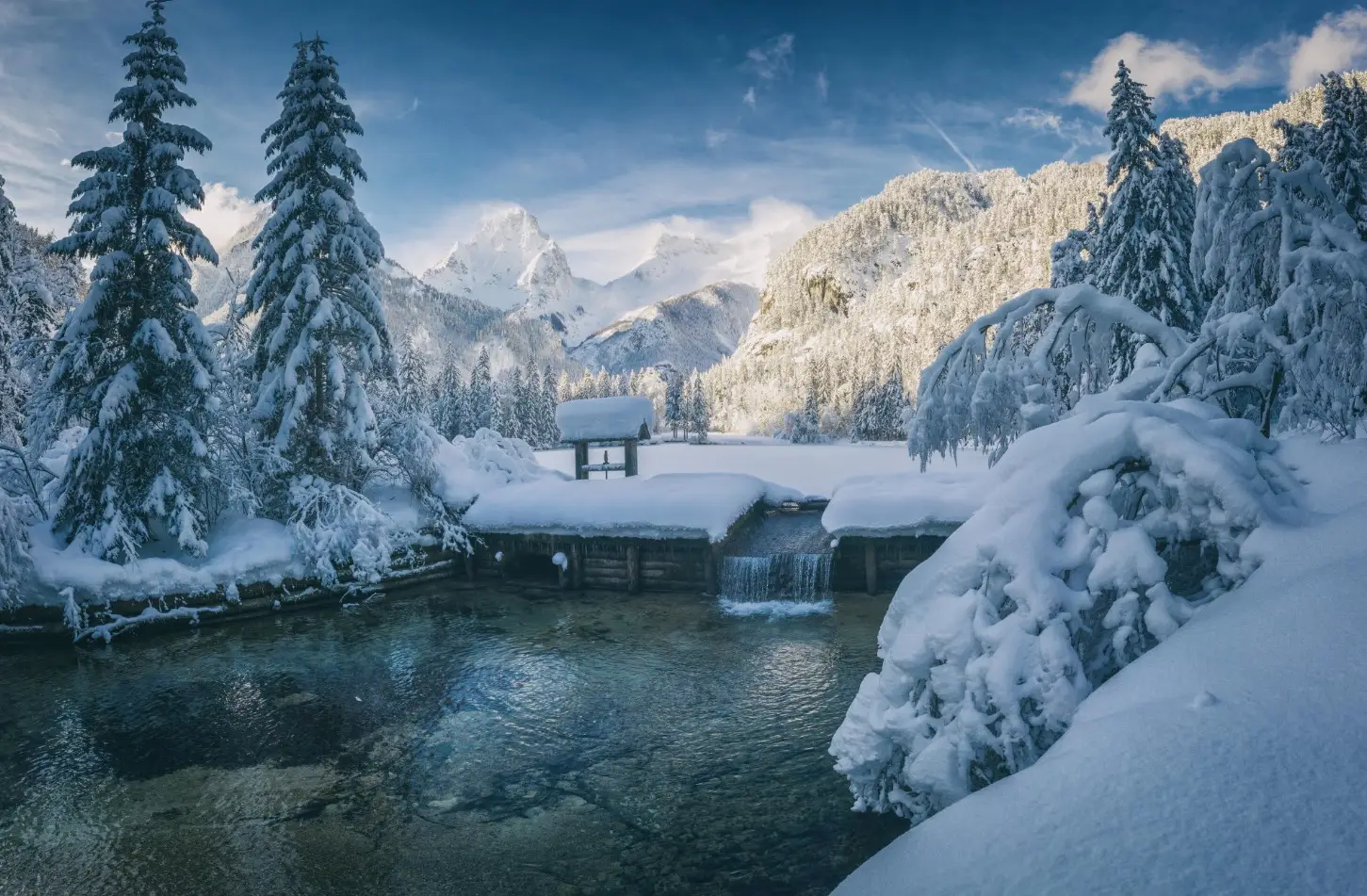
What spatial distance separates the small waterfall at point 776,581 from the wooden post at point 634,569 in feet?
7.90

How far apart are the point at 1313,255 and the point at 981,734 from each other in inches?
218

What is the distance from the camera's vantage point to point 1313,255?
241 inches

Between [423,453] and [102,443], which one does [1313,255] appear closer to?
[423,453]

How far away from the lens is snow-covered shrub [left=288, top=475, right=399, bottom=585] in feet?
58.4

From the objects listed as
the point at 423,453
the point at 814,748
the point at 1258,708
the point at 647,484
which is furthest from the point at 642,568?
the point at 1258,708

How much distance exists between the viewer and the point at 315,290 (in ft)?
59.2

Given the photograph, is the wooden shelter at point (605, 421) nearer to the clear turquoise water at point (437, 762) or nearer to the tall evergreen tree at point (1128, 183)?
the clear turquoise water at point (437, 762)

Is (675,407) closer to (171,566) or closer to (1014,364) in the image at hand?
(171,566)

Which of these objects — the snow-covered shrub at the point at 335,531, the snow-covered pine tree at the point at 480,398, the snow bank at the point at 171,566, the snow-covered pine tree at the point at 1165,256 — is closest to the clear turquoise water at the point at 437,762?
the snow bank at the point at 171,566

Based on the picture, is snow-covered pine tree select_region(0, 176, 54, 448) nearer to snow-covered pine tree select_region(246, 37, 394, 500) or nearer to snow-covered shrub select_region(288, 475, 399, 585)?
snow-covered pine tree select_region(246, 37, 394, 500)

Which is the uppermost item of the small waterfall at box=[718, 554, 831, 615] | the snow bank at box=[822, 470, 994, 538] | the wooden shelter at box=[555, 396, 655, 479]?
the wooden shelter at box=[555, 396, 655, 479]

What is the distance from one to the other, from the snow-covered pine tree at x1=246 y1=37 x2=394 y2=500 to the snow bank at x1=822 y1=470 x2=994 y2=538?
517 inches

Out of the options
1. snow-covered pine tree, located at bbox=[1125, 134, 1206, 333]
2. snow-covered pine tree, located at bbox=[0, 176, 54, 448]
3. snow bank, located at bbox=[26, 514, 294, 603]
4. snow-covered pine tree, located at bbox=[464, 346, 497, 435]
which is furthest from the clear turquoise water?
snow-covered pine tree, located at bbox=[464, 346, 497, 435]

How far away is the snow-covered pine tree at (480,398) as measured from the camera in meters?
71.4
